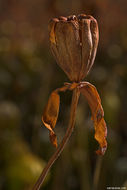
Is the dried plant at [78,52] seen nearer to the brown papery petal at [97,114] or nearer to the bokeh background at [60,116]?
the brown papery petal at [97,114]

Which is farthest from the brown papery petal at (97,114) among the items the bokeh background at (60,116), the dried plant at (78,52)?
the bokeh background at (60,116)

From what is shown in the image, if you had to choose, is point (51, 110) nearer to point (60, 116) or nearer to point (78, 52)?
point (78, 52)

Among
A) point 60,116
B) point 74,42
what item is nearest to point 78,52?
point 74,42

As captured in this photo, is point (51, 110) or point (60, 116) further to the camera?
point (60, 116)

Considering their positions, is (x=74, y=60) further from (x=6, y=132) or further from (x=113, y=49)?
(x=113, y=49)

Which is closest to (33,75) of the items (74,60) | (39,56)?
(39,56)

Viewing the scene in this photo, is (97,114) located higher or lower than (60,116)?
higher

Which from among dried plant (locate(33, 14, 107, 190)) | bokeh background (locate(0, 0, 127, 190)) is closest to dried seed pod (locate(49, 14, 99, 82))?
dried plant (locate(33, 14, 107, 190))
